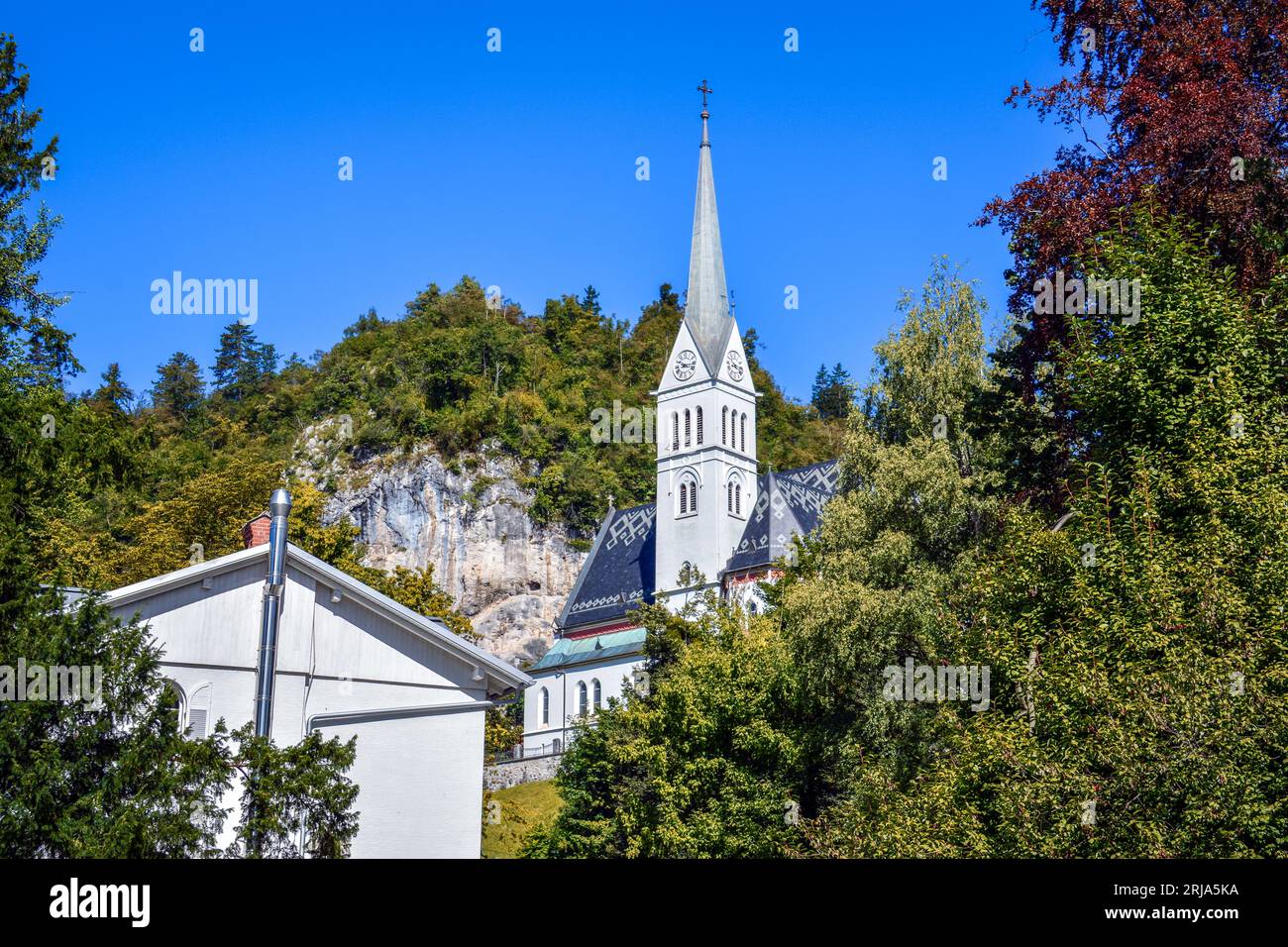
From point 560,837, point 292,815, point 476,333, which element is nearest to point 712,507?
point 560,837

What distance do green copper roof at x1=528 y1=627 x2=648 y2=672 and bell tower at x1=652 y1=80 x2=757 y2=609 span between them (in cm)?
400

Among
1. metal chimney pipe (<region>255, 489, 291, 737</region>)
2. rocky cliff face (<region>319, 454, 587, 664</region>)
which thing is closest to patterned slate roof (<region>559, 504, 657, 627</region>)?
rocky cliff face (<region>319, 454, 587, 664</region>)

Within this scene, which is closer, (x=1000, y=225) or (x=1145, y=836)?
(x=1145, y=836)

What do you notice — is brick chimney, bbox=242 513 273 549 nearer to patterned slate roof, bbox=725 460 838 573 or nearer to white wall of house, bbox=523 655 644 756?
patterned slate roof, bbox=725 460 838 573

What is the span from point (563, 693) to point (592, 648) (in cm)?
328

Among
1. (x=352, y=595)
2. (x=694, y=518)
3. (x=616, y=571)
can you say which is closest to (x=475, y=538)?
(x=616, y=571)

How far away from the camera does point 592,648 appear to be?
80.0 meters

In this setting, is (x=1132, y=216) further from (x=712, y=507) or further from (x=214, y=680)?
(x=712, y=507)

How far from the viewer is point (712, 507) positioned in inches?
2948

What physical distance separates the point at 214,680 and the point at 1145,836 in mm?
15379

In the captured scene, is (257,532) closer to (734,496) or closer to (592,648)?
(734,496)

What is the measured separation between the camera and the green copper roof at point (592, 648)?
78000 millimetres

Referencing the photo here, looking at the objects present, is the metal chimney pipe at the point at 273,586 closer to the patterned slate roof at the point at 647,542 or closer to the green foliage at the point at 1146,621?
the green foliage at the point at 1146,621

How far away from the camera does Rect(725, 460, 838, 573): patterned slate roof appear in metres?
72.1
